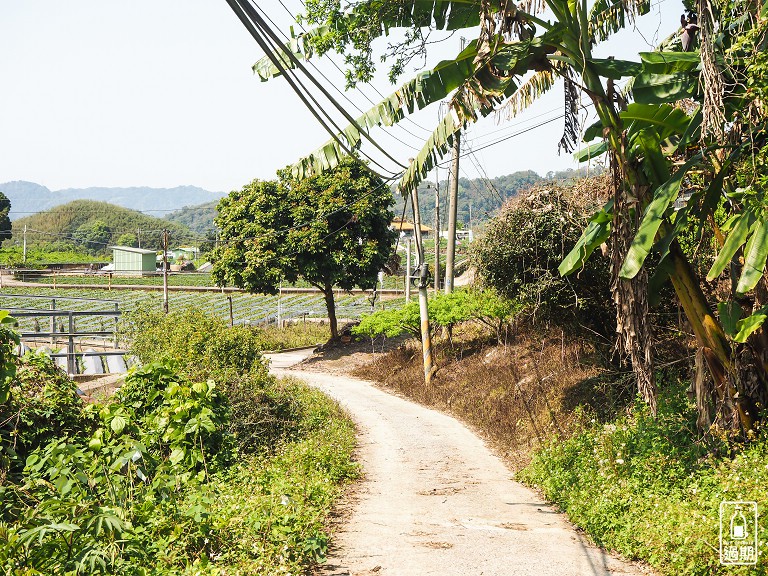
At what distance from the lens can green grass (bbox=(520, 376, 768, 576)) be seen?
6730 mm

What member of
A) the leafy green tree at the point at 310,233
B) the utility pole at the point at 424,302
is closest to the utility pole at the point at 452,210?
the utility pole at the point at 424,302

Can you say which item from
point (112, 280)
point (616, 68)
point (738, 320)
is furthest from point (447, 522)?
point (112, 280)

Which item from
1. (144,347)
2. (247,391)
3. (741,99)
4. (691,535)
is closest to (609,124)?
(741,99)

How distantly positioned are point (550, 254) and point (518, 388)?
3.37 meters

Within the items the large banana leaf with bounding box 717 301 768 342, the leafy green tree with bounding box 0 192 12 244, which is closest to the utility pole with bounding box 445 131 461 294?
the large banana leaf with bounding box 717 301 768 342

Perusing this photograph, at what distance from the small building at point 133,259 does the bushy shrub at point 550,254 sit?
273 feet

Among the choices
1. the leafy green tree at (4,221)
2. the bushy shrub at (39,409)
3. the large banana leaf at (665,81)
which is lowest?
the bushy shrub at (39,409)

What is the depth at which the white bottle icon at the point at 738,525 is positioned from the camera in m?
6.43

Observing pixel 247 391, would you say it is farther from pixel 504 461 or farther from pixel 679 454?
pixel 679 454

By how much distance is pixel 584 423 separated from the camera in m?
12.1

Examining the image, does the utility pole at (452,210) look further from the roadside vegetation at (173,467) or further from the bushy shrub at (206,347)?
the roadside vegetation at (173,467)

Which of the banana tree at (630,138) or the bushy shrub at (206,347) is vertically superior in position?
the banana tree at (630,138)

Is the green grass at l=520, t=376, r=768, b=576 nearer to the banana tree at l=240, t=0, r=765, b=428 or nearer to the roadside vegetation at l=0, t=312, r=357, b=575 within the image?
the banana tree at l=240, t=0, r=765, b=428

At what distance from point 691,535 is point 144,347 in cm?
1628
